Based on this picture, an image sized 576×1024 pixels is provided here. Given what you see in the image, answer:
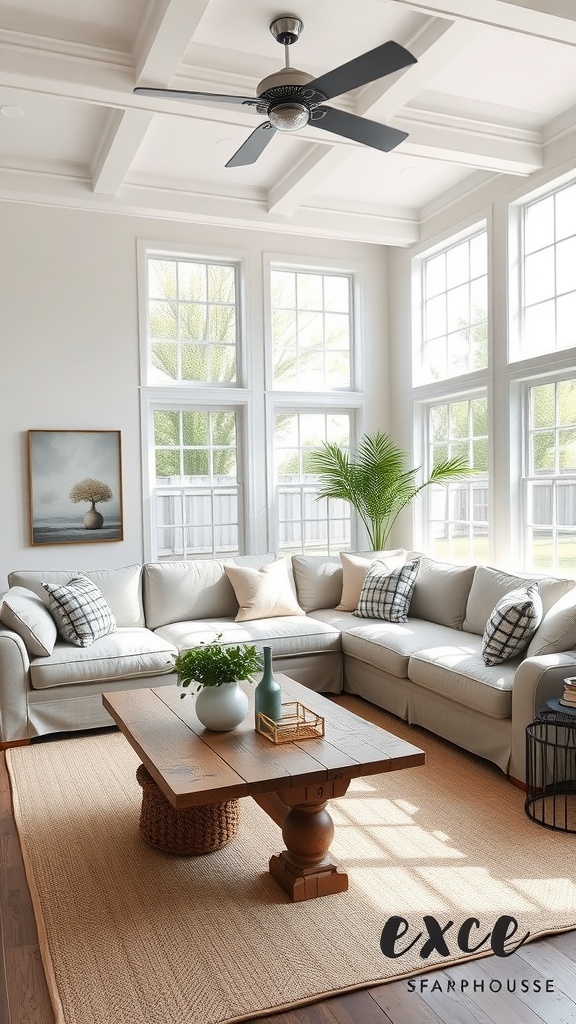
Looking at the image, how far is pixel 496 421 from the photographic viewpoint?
5.18 meters

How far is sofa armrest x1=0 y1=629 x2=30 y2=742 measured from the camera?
412cm

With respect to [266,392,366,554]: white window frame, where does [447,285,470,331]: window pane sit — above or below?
above

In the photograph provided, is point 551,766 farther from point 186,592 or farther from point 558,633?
point 186,592

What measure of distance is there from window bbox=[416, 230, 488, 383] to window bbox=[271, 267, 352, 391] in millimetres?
658

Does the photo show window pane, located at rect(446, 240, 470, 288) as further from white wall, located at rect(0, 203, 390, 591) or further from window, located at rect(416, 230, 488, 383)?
white wall, located at rect(0, 203, 390, 591)

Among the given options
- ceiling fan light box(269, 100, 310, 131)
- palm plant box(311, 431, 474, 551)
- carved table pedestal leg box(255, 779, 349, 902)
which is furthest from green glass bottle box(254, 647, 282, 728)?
palm plant box(311, 431, 474, 551)

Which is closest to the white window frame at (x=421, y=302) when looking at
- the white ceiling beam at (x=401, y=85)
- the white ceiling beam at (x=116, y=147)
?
the white ceiling beam at (x=401, y=85)

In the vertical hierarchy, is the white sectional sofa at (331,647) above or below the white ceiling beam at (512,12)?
below

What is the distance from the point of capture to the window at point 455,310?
217 inches

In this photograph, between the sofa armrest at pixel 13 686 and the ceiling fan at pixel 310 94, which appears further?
the sofa armrest at pixel 13 686

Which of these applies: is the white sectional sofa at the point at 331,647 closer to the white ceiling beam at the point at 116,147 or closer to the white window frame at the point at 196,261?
the white window frame at the point at 196,261

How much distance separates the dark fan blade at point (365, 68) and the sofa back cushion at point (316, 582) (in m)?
3.36

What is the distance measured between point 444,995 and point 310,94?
9.77ft

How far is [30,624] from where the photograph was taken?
166 inches
